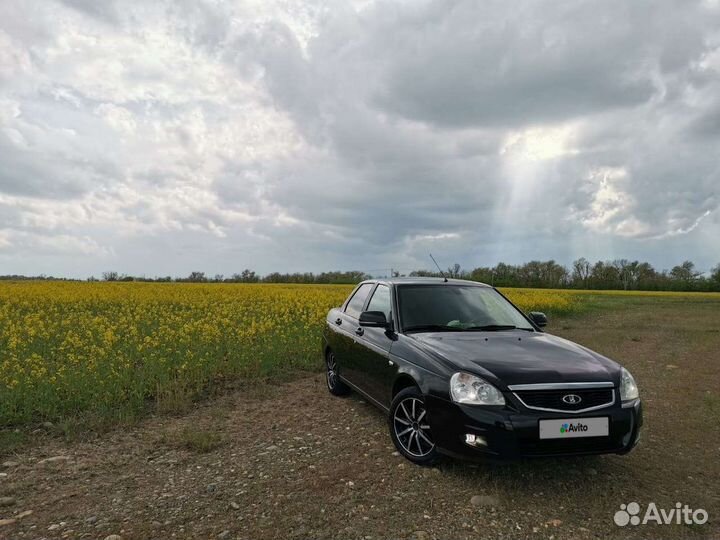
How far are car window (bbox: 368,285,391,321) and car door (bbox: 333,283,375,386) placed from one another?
0.26 m

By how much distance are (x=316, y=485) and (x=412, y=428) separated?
36.3 inches

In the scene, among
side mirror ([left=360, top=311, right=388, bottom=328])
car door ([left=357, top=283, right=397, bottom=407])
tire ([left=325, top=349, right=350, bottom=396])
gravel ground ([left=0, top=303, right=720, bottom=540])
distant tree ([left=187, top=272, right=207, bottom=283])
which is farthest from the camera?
distant tree ([left=187, top=272, right=207, bottom=283])

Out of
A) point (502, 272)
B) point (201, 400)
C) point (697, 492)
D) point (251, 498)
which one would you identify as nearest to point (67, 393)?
point (201, 400)

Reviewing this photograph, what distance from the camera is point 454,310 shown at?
512 centimetres

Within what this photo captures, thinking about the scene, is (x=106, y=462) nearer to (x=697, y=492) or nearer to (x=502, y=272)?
(x=697, y=492)

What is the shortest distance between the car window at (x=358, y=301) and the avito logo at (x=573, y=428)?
3.06 m

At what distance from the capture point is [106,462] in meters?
4.33

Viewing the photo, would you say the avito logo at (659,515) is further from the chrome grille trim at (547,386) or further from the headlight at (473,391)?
the headlight at (473,391)

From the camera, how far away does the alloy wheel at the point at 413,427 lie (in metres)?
4.00

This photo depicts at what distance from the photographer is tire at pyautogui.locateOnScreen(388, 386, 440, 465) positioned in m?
3.97

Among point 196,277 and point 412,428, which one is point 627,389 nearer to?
point 412,428

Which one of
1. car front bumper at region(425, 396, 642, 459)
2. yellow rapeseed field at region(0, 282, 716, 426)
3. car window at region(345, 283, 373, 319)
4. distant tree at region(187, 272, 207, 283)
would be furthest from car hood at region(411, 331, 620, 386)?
distant tree at region(187, 272, 207, 283)

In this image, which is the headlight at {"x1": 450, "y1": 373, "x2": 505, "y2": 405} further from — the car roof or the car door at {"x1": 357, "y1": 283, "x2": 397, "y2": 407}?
the car roof

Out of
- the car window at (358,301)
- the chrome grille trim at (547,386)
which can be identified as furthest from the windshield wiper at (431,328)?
Result: the car window at (358,301)
